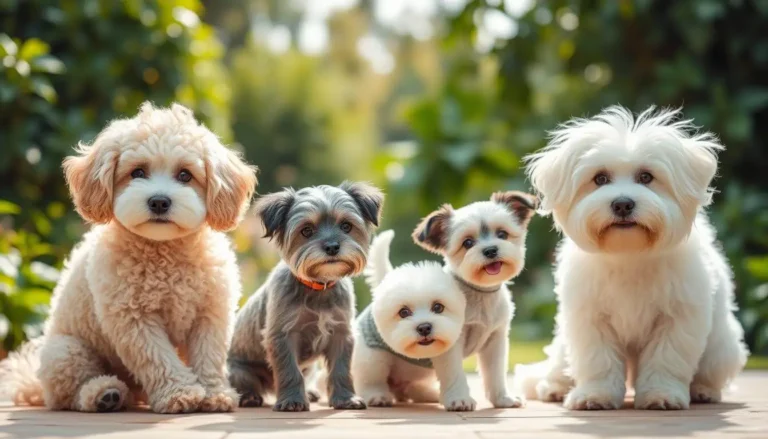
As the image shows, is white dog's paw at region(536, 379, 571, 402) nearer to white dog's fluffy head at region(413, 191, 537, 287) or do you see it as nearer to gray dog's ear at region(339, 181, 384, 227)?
white dog's fluffy head at region(413, 191, 537, 287)

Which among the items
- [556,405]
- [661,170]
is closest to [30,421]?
[556,405]

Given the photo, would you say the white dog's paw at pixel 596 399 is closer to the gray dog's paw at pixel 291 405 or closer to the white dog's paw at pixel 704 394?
the white dog's paw at pixel 704 394

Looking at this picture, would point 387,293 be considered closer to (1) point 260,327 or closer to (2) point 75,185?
(1) point 260,327

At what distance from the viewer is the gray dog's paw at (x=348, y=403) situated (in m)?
4.79

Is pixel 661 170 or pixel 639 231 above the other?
pixel 661 170

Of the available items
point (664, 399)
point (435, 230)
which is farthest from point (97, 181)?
point (664, 399)

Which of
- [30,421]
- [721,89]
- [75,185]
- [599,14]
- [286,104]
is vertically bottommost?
[30,421]

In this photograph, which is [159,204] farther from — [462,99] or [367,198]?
[462,99]

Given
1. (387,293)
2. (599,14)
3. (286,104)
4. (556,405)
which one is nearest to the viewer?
(387,293)

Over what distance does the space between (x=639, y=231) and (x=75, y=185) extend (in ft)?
8.58

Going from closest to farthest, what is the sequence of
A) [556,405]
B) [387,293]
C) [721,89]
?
[387,293] → [556,405] → [721,89]

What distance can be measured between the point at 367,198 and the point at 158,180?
97cm

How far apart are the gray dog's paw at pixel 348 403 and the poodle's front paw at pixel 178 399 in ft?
2.09

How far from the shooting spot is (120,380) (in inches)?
195
